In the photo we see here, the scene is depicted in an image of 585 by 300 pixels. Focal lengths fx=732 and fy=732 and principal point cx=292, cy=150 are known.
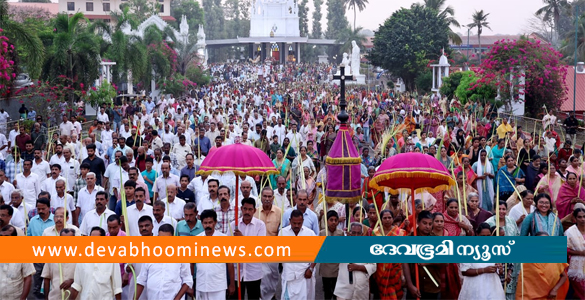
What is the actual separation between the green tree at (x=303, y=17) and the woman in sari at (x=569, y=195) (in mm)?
96323

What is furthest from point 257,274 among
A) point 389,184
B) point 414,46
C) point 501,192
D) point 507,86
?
point 414,46

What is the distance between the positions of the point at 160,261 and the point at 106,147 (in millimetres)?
8310

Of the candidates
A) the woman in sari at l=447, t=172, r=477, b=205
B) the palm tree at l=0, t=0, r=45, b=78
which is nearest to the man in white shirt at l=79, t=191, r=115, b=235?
the woman in sari at l=447, t=172, r=477, b=205

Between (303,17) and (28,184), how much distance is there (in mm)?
96256

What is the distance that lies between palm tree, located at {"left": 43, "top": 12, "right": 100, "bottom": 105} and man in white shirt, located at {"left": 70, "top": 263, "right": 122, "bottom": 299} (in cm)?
1770

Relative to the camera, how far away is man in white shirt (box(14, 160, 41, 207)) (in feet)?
32.1

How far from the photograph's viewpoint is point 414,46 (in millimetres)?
48469

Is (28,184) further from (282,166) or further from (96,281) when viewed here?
(96,281)

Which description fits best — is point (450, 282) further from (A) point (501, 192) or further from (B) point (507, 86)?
Result: (B) point (507, 86)

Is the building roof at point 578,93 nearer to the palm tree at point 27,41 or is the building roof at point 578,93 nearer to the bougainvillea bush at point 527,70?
the bougainvillea bush at point 527,70

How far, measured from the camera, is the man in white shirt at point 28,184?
9789 mm

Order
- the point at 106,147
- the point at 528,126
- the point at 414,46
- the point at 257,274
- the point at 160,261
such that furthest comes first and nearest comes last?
the point at 414,46 < the point at 528,126 < the point at 106,147 < the point at 257,274 < the point at 160,261

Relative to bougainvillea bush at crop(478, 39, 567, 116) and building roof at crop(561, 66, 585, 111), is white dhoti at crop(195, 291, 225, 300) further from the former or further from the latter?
building roof at crop(561, 66, 585, 111)

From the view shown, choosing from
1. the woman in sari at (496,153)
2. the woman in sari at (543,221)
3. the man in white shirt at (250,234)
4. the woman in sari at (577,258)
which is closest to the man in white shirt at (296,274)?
the man in white shirt at (250,234)
